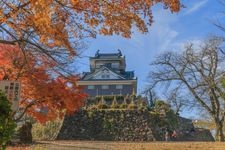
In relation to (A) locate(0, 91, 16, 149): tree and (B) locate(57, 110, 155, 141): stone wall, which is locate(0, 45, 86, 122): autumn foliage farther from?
(A) locate(0, 91, 16, 149): tree

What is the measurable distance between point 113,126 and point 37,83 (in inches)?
470

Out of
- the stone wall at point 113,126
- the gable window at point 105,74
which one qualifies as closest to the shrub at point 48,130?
the stone wall at point 113,126

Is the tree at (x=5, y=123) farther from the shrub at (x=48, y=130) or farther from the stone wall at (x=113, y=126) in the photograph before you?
the shrub at (x=48, y=130)

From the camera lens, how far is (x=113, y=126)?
34438 mm

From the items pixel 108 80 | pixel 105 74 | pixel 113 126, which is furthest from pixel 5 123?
pixel 105 74

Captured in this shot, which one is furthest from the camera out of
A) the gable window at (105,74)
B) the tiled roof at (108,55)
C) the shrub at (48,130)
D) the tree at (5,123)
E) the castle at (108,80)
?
the tiled roof at (108,55)

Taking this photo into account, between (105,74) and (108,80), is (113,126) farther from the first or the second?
(105,74)

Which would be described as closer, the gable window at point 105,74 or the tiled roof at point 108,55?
the gable window at point 105,74

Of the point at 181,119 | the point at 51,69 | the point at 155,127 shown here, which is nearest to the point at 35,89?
the point at 51,69

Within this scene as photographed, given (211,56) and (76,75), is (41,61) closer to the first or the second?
(76,75)

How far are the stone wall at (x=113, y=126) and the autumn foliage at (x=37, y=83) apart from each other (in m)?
7.63

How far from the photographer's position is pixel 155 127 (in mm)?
34812

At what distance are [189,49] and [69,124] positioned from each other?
38.1 ft

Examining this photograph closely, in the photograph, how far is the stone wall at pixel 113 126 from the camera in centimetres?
3372
